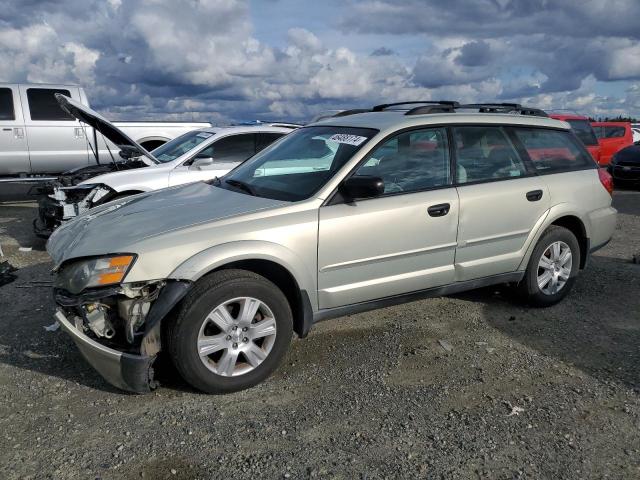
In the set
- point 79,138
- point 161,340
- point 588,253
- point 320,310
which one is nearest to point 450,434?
point 320,310

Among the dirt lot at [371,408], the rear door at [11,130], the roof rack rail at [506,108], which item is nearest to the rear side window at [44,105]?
the rear door at [11,130]

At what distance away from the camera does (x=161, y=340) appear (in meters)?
3.43

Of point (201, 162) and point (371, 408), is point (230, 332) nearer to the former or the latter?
point (371, 408)

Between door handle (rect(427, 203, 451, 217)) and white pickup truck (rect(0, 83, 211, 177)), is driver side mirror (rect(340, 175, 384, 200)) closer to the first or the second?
door handle (rect(427, 203, 451, 217))

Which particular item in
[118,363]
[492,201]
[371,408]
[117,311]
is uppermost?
[492,201]

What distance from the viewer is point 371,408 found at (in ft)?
11.2

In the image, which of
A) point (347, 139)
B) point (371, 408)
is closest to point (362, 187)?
point (347, 139)

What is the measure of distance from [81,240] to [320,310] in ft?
5.30

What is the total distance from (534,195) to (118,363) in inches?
136

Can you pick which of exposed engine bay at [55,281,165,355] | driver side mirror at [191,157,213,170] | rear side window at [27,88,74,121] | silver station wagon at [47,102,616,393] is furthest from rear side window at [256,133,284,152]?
exposed engine bay at [55,281,165,355]

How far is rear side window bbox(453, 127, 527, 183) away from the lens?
451cm

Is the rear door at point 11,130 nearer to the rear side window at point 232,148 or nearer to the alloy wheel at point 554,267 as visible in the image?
the rear side window at point 232,148

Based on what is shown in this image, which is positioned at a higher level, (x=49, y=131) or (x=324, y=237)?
(x=49, y=131)

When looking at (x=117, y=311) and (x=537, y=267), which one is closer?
(x=117, y=311)
